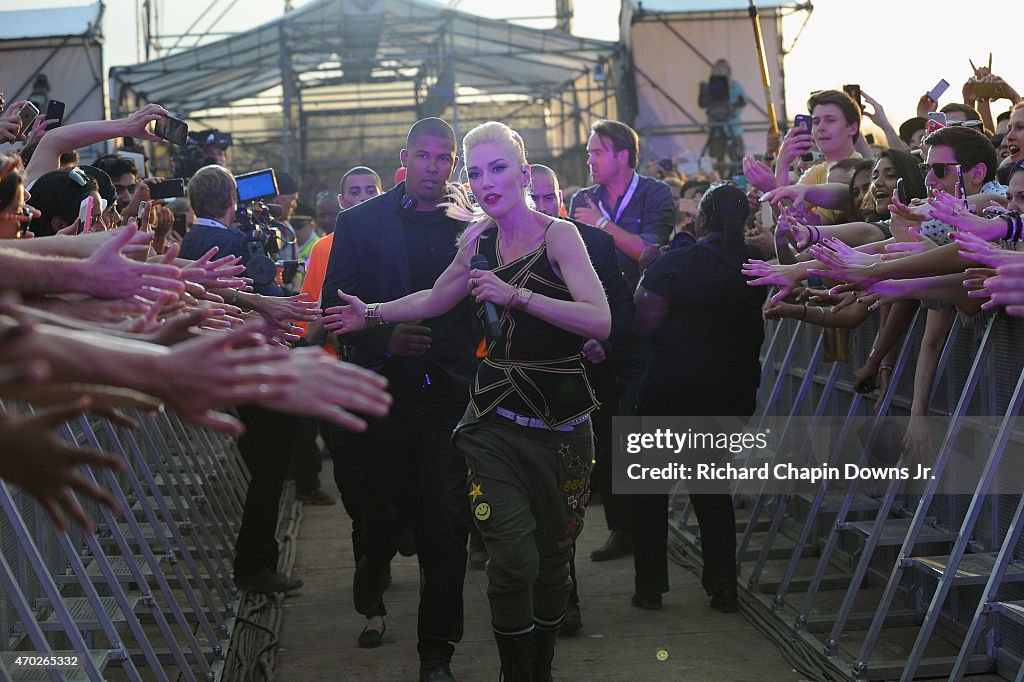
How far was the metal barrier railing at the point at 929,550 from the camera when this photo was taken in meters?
4.98

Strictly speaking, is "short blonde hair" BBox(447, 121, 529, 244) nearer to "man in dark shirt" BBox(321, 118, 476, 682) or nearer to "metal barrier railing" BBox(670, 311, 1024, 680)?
"man in dark shirt" BBox(321, 118, 476, 682)

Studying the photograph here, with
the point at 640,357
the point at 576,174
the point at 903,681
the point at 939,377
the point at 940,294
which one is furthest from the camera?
the point at 576,174

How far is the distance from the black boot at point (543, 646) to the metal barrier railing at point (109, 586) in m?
1.31

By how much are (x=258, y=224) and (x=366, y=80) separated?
15633 millimetres

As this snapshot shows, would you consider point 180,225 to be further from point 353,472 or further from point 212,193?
point 353,472

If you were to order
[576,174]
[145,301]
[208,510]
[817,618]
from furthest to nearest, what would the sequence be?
1. [576,174]
2. [208,510]
3. [817,618]
4. [145,301]

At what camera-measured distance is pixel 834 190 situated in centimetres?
652

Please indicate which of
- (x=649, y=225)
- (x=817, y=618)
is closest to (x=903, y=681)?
(x=817, y=618)

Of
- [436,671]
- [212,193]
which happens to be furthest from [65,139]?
[436,671]

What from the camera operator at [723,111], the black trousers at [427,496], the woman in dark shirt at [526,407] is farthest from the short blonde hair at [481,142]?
the camera operator at [723,111]

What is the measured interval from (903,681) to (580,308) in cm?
188

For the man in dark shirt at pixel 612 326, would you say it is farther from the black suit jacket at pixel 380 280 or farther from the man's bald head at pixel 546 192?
the black suit jacket at pixel 380 280

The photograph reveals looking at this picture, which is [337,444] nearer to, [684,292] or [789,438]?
[684,292]

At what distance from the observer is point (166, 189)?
617 centimetres
